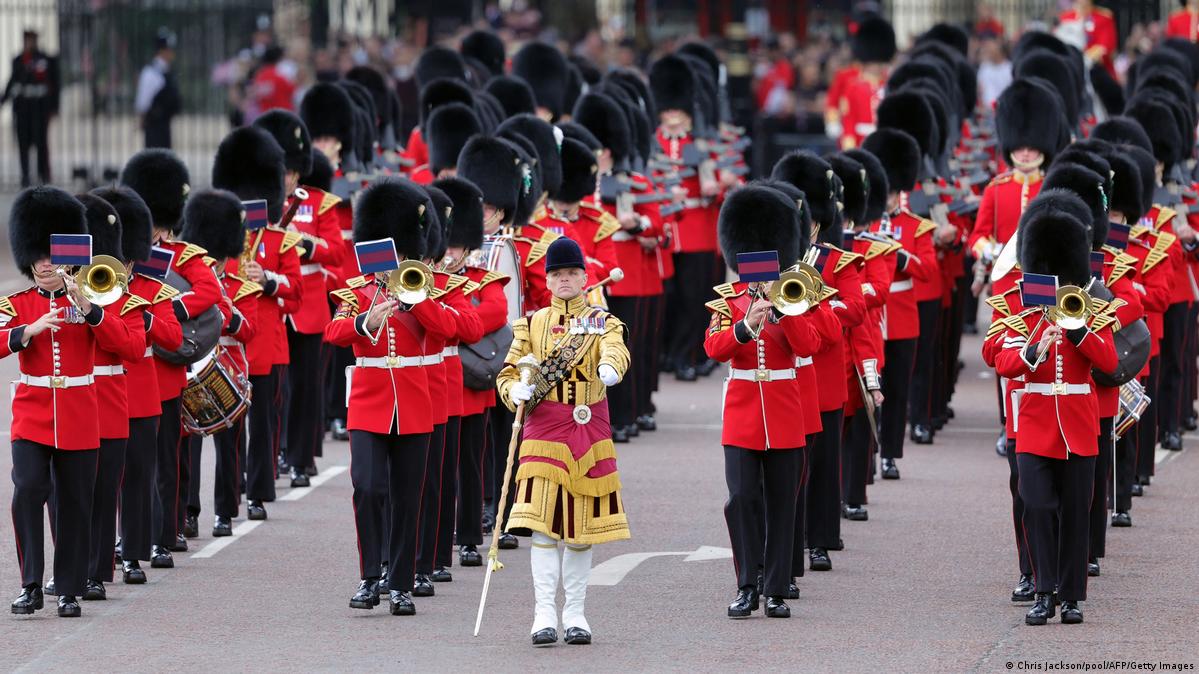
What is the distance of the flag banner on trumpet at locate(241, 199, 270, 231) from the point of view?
34.4 feet

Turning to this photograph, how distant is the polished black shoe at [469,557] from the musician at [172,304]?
3.55 feet

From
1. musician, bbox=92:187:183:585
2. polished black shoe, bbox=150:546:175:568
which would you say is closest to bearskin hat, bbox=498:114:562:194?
musician, bbox=92:187:183:585

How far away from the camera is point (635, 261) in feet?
43.2

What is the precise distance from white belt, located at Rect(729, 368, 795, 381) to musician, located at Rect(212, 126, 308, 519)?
2622 mm

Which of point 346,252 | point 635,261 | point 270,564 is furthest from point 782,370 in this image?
point 635,261

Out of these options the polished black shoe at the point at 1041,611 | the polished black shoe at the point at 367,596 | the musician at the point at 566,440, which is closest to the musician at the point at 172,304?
the polished black shoe at the point at 367,596

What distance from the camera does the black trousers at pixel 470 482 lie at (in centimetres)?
959

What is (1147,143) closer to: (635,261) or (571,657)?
(635,261)

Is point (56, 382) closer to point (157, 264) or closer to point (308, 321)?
point (157, 264)

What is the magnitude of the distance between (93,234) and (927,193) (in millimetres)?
5079

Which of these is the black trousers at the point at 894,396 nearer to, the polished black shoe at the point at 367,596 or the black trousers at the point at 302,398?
the black trousers at the point at 302,398

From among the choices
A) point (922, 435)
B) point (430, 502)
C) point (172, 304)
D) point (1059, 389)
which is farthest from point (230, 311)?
point (922, 435)

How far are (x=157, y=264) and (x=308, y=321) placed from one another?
1.88 meters

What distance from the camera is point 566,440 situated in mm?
8070
